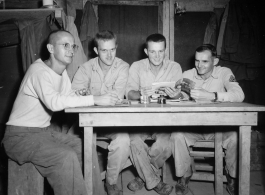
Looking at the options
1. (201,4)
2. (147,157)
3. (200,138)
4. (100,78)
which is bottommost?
(147,157)

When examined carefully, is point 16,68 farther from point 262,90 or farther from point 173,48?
point 262,90

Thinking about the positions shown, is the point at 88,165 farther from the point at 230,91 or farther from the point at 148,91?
the point at 230,91

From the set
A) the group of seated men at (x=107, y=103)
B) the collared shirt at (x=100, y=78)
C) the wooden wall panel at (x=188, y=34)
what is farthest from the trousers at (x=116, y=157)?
the wooden wall panel at (x=188, y=34)

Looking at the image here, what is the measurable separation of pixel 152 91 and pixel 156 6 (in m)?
2.83

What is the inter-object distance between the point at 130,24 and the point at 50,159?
11.7ft

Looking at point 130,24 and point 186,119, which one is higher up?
point 130,24

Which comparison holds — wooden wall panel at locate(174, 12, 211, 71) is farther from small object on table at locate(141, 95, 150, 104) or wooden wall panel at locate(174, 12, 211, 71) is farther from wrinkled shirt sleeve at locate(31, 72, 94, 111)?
wrinkled shirt sleeve at locate(31, 72, 94, 111)

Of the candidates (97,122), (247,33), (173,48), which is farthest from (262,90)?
(97,122)

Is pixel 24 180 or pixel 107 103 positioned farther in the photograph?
A: pixel 107 103

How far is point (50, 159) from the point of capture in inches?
78.5

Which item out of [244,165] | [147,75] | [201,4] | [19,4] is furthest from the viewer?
[201,4]

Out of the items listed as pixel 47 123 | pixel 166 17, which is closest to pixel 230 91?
pixel 47 123

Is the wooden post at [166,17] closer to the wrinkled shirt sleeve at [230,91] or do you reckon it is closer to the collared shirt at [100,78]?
the collared shirt at [100,78]

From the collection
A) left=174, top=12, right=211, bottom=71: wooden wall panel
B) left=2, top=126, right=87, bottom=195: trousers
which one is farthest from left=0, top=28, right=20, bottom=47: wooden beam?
left=174, top=12, right=211, bottom=71: wooden wall panel
